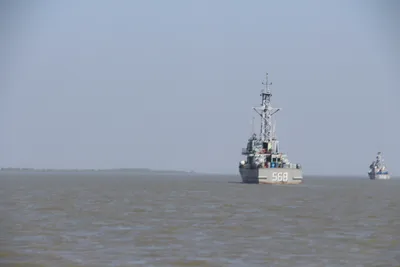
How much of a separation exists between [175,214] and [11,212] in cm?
1279

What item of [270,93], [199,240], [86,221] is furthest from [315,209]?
[270,93]

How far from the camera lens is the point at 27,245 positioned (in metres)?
36.4

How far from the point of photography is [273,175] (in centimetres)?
14212

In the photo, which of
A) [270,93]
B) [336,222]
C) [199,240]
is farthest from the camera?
[270,93]

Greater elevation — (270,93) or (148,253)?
(270,93)

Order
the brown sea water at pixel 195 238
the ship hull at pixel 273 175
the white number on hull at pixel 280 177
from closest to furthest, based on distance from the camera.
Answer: the brown sea water at pixel 195 238
the ship hull at pixel 273 175
the white number on hull at pixel 280 177

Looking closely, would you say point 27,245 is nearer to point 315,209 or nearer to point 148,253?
point 148,253

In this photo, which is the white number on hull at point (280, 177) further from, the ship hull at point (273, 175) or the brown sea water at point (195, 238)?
the brown sea water at point (195, 238)

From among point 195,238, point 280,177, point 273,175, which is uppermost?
point 273,175

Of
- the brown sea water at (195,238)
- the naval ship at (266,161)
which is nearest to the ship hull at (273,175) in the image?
the naval ship at (266,161)

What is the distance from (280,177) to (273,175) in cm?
197

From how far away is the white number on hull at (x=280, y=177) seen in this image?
142 m

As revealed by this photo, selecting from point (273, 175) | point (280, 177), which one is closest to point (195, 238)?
point (273, 175)

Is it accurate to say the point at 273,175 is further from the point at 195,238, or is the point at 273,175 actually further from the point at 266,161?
the point at 195,238
